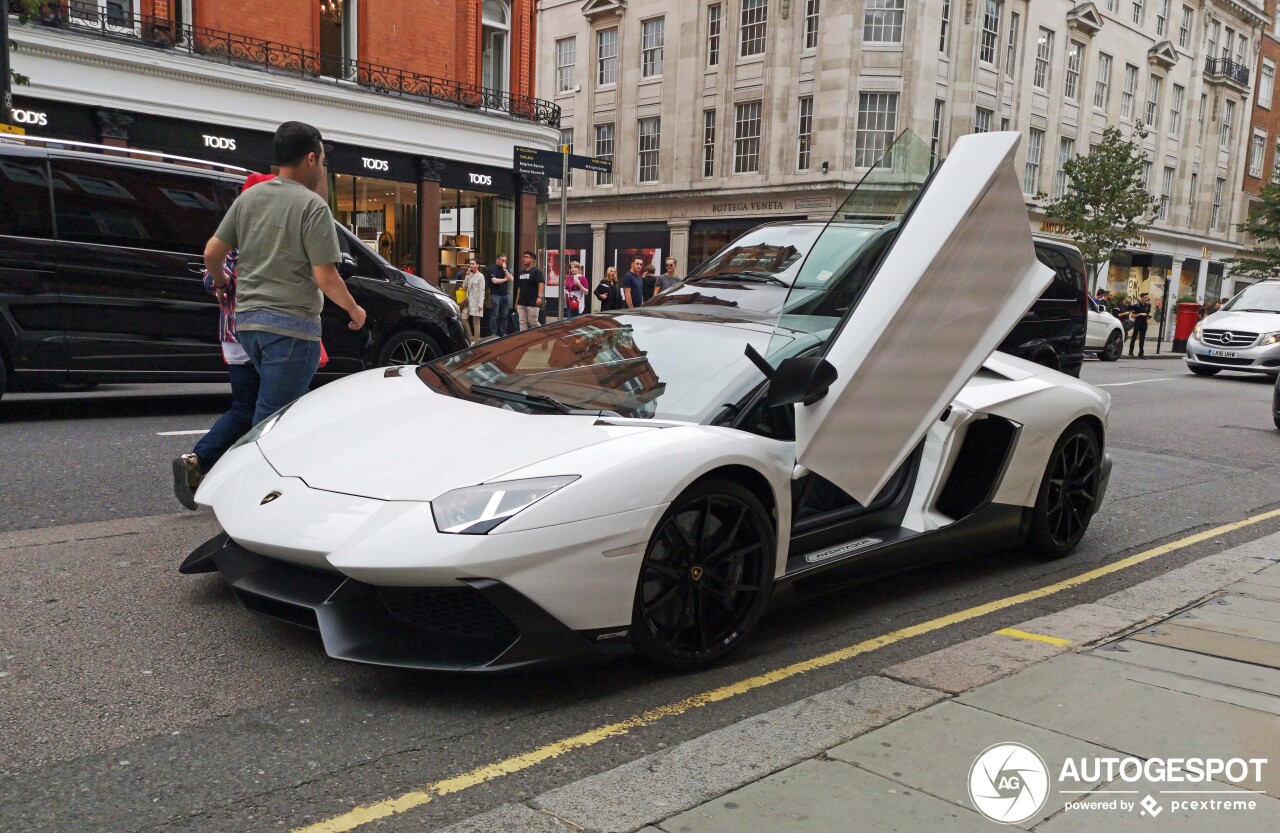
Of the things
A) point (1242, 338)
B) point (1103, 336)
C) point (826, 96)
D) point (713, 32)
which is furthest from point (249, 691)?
point (713, 32)

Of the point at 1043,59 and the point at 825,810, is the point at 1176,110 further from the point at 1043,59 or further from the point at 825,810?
the point at 825,810

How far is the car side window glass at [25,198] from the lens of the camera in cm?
746

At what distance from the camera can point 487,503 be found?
9.87 ft

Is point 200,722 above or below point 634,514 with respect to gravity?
below

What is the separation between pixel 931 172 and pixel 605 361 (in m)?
1.46

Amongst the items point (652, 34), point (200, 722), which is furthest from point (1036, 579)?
point (652, 34)

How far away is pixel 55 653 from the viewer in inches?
130

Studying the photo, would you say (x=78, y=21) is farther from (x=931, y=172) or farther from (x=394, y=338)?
(x=931, y=172)

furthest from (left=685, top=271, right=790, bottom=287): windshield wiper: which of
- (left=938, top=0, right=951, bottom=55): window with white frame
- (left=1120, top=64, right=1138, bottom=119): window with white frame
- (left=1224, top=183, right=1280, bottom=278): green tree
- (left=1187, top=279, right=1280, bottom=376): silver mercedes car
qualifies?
(left=1120, top=64, right=1138, bottom=119): window with white frame

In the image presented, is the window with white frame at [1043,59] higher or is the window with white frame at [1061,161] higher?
the window with white frame at [1043,59]

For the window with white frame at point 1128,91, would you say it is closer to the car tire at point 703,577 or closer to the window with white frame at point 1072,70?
the window with white frame at point 1072,70

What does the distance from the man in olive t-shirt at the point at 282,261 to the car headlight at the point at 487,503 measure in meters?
1.92

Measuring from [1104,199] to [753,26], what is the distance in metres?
12.8

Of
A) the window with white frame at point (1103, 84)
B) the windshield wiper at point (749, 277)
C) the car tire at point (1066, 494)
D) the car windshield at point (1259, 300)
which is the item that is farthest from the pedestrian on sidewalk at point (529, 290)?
the window with white frame at point (1103, 84)
